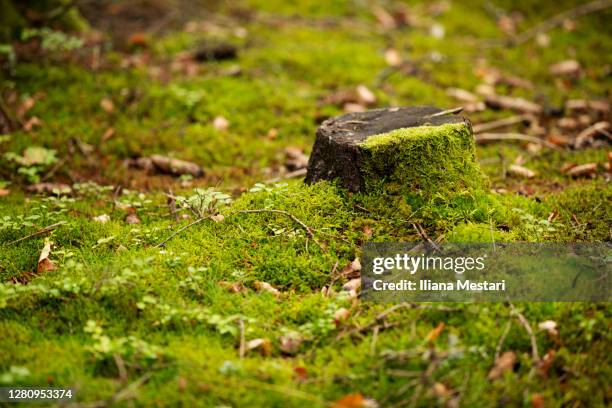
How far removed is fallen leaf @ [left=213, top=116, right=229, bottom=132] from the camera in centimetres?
567

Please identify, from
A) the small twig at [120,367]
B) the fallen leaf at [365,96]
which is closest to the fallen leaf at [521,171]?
the fallen leaf at [365,96]

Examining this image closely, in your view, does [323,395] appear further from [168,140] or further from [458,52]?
[458,52]

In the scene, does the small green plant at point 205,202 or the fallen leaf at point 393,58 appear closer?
the small green plant at point 205,202

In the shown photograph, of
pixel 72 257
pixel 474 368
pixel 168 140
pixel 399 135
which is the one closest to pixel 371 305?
pixel 474 368

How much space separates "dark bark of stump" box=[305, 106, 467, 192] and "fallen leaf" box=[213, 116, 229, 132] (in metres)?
2.01

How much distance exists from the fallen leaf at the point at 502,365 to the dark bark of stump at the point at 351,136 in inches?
54.3

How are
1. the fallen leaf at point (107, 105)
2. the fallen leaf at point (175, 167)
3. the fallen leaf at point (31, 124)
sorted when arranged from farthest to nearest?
the fallen leaf at point (107, 105) < the fallen leaf at point (31, 124) < the fallen leaf at point (175, 167)

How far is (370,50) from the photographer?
24.0ft

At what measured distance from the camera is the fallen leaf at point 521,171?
4625 millimetres

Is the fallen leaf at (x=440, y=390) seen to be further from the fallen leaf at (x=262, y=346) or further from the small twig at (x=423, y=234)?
the small twig at (x=423, y=234)

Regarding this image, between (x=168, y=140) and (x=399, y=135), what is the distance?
270cm

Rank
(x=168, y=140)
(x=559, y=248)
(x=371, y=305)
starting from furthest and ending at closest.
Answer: (x=168, y=140)
(x=559, y=248)
(x=371, y=305)

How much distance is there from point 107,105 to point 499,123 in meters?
4.04

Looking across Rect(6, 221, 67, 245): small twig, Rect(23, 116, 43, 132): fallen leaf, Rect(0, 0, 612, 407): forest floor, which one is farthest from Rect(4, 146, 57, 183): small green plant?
Rect(6, 221, 67, 245): small twig
